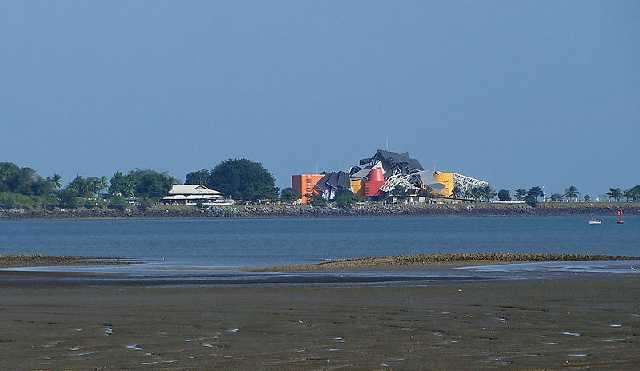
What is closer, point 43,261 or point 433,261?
point 433,261

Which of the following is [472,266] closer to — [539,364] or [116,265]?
[116,265]

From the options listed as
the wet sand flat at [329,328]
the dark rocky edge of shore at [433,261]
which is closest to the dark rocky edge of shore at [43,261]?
the dark rocky edge of shore at [433,261]

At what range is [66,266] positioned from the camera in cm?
5222

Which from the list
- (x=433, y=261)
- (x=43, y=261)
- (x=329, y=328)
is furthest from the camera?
(x=43, y=261)

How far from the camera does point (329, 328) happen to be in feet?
73.8

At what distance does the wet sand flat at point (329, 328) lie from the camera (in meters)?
18.1

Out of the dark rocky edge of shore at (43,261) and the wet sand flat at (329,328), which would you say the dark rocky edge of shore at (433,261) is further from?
the wet sand flat at (329,328)

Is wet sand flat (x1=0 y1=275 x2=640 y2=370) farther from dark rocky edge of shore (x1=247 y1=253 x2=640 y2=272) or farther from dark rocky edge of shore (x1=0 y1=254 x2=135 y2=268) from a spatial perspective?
dark rocky edge of shore (x1=0 y1=254 x2=135 y2=268)

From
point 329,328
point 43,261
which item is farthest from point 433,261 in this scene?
point 329,328

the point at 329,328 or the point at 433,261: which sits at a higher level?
the point at 433,261

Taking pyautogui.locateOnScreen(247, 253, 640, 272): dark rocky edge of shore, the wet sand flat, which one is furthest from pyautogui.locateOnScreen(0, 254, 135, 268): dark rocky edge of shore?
the wet sand flat

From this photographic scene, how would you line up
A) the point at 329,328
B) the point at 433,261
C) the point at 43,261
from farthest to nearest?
the point at 43,261, the point at 433,261, the point at 329,328

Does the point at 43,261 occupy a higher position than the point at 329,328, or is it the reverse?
the point at 43,261

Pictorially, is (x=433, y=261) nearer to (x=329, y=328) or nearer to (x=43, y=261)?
(x=43, y=261)
